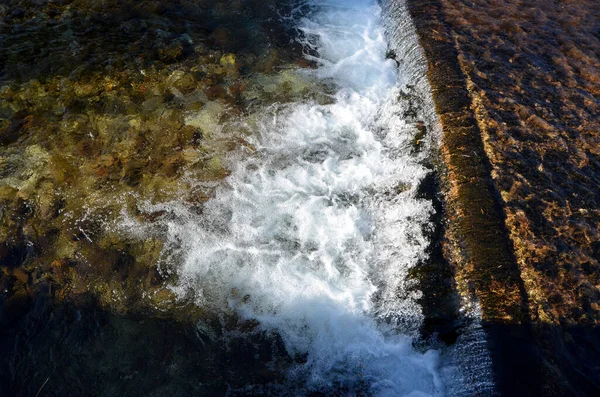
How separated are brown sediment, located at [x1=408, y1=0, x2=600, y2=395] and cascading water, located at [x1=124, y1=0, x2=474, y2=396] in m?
0.59

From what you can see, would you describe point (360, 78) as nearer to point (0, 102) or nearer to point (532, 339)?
point (532, 339)

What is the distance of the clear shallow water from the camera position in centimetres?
398

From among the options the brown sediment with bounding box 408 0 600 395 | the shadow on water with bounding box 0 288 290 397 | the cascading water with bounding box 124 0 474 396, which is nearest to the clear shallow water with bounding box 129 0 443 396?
the cascading water with bounding box 124 0 474 396

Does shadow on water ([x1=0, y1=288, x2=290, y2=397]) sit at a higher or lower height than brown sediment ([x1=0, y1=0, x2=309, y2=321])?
lower

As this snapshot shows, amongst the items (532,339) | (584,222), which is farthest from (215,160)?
(584,222)

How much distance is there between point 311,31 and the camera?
750 centimetres

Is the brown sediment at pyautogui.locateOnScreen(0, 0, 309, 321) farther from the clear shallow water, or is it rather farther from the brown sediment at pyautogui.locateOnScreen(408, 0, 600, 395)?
the brown sediment at pyautogui.locateOnScreen(408, 0, 600, 395)

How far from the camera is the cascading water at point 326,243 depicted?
398cm

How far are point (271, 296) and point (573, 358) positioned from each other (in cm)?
288

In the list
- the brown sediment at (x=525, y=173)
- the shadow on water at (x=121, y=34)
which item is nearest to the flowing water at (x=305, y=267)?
the brown sediment at (x=525, y=173)

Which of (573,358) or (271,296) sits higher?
(573,358)

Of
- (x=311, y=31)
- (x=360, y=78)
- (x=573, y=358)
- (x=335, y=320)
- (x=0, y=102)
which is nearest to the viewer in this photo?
(x=573, y=358)

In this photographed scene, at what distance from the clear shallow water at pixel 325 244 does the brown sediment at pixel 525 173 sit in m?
0.60

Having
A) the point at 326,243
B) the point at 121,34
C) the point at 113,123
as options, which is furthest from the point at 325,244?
the point at 121,34
